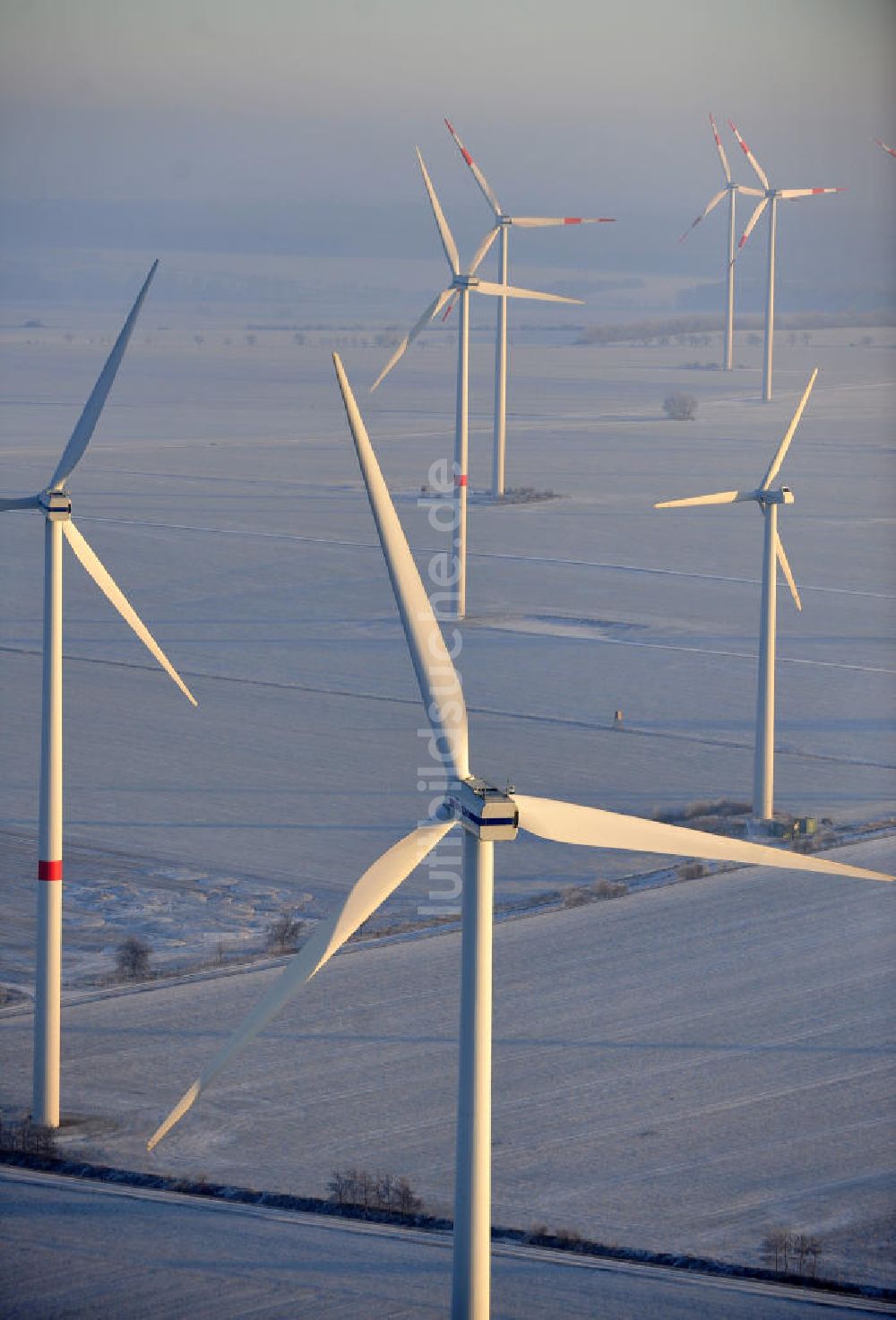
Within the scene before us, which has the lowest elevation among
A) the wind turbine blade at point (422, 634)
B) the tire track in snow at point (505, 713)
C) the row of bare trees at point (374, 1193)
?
the row of bare trees at point (374, 1193)

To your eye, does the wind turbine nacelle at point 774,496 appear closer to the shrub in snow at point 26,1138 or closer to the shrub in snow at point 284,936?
the shrub in snow at point 284,936

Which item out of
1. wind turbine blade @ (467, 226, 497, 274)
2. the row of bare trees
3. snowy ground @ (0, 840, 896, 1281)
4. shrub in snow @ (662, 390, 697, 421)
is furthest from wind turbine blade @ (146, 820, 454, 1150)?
shrub in snow @ (662, 390, 697, 421)

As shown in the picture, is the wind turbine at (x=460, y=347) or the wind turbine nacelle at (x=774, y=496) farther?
the wind turbine at (x=460, y=347)

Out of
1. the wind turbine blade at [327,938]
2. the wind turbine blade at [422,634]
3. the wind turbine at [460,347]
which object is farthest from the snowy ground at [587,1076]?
the wind turbine at [460,347]

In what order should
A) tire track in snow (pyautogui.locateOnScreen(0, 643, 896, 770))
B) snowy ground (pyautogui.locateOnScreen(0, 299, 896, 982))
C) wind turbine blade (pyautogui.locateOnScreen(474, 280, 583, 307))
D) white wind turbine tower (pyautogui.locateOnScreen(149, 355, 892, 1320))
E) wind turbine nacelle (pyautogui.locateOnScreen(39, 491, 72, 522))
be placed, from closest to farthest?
white wind turbine tower (pyautogui.locateOnScreen(149, 355, 892, 1320)) → wind turbine nacelle (pyautogui.locateOnScreen(39, 491, 72, 522)) → snowy ground (pyautogui.locateOnScreen(0, 299, 896, 982)) → tire track in snow (pyautogui.locateOnScreen(0, 643, 896, 770)) → wind turbine blade (pyautogui.locateOnScreen(474, 280, 583, 307))

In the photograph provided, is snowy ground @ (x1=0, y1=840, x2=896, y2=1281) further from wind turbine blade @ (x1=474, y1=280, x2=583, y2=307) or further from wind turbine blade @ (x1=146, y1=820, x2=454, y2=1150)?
wind turbine blade @ (x1=474, y1=280, x2=583, y2=307)

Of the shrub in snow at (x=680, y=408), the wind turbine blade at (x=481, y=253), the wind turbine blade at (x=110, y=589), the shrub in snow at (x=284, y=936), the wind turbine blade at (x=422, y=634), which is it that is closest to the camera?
the wind turbine blade at (x=422, y=634)
